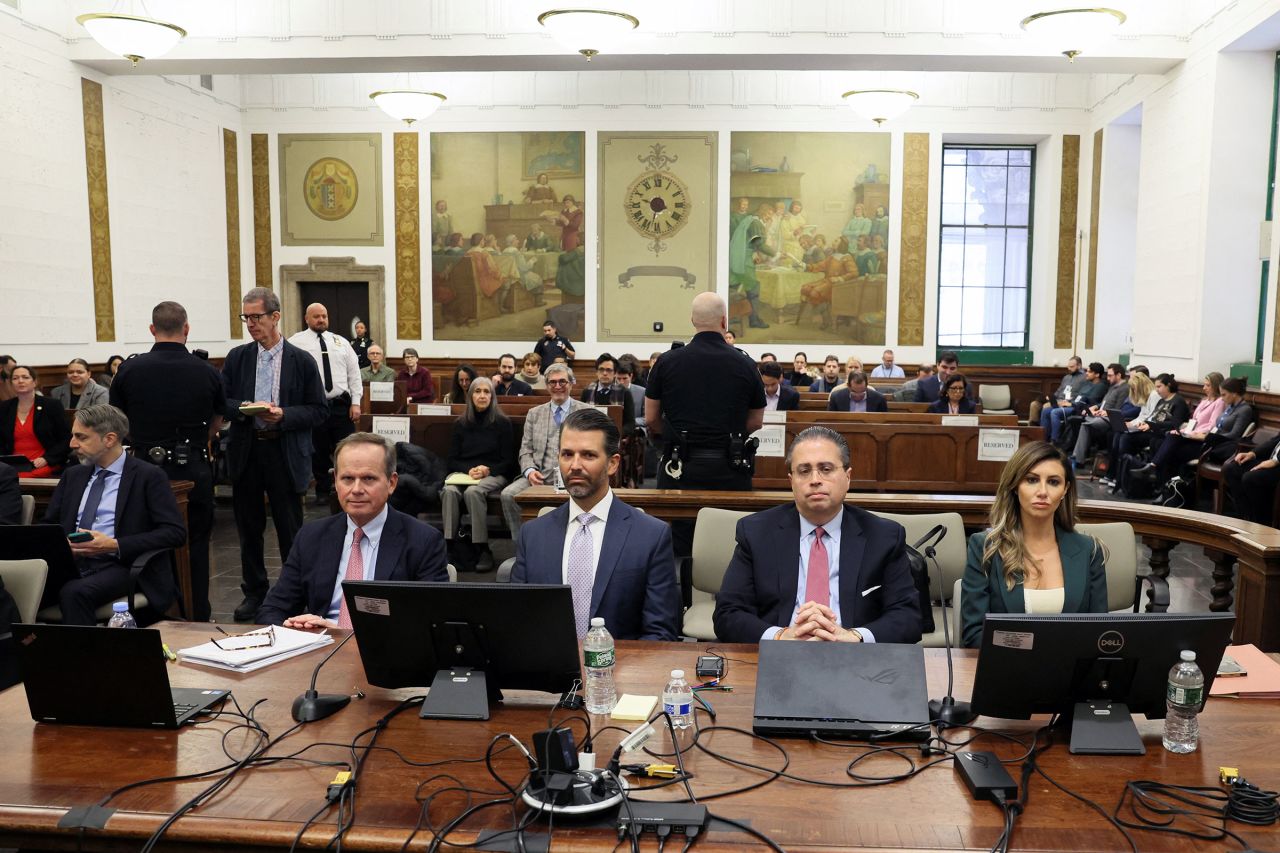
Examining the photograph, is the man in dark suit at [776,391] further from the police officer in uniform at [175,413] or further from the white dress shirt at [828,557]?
the white dress shirt at [828,557]

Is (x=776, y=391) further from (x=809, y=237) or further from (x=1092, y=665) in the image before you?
(x=1092, y=665)

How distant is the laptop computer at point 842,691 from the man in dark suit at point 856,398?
7.96m

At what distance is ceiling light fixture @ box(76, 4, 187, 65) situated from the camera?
9227mm

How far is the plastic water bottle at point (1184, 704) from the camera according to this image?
2068mm

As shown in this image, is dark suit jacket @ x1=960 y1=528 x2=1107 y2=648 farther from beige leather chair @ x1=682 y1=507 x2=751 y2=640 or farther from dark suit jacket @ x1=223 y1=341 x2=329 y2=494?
dark suit jacket @ x1=223 y1=341 x2=329 y2=494

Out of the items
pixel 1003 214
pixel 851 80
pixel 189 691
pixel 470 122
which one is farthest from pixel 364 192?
pixel 189 691

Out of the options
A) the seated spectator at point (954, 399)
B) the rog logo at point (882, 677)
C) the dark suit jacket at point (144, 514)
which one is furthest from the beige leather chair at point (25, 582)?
the seated spectator at point (954, 399)

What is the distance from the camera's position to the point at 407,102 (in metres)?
12.7

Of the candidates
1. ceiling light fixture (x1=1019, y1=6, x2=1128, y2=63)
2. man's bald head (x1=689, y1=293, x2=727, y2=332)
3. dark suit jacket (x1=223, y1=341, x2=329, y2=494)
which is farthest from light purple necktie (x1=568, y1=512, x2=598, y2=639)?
ceiling light fixture (x1=1019, y1=6, x2=1128, y2=63)

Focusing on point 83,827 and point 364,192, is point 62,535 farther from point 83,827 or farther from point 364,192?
point 364,192

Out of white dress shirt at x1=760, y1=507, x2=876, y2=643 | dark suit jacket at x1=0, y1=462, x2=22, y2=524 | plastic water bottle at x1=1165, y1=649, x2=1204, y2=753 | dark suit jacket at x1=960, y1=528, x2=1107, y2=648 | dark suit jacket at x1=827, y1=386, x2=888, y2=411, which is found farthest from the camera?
dark suit jacket at x1=827, y1=386, x2=888, y2=411

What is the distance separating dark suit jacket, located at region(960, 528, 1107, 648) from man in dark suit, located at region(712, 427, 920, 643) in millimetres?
169

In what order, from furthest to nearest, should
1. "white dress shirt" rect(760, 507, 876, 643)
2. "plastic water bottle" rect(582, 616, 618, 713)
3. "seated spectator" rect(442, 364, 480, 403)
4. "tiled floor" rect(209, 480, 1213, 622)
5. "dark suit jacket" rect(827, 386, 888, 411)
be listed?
"seated spectator" rect(442, 364, 480, 403)
"dark suit jacket" rect(827, 386, 888, 411)
"tiled floor" rect(209, 480, 1213, 622)
"white dress shirt" rect(760, 507, 876, 643)
"plastic water bottle" rect(582, 616, 618, 713)

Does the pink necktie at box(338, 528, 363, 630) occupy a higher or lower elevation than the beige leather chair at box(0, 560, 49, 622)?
higher
